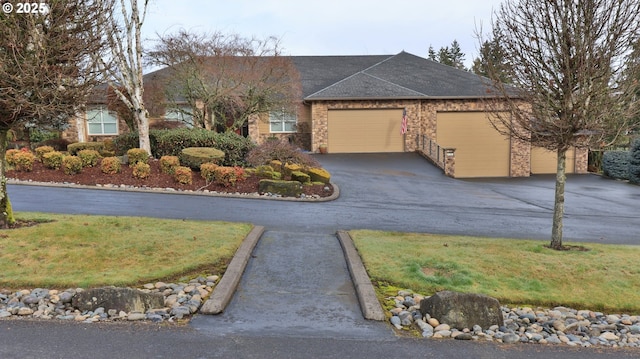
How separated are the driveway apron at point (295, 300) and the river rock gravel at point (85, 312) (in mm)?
336

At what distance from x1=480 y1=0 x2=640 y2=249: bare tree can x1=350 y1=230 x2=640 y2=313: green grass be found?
6.30ft

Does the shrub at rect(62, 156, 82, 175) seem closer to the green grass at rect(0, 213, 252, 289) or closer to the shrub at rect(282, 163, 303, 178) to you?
the green grass at rect(0, 213, 252, 289)

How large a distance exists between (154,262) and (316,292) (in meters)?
2.41

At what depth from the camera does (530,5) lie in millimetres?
6969

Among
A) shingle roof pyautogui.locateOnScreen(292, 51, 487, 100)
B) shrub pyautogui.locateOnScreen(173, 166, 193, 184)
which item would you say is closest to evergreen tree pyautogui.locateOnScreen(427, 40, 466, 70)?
shingle roof pyautogui.locateOnScreen(292, 51, 487, 100)

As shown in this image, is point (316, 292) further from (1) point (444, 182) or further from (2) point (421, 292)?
(1) point (444, 182)

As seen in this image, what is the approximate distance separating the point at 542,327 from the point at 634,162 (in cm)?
2336

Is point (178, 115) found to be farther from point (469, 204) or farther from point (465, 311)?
point (465, 311)

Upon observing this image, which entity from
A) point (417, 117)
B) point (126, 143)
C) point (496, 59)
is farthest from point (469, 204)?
point (126, 143)

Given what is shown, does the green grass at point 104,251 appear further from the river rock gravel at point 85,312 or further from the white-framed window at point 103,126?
the white-framed window at point 103,126

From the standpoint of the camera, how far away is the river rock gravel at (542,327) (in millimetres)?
4629

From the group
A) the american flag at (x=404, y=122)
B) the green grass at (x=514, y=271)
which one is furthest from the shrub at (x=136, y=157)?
the american flag at (x=404, y=122)

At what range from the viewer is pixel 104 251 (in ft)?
21.6

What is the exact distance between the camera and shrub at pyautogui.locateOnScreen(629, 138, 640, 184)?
75.9ft
